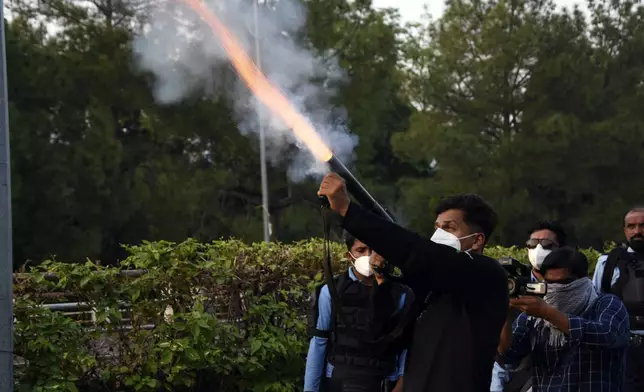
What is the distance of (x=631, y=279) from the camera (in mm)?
7094

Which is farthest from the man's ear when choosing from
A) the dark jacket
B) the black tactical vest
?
the black tactical vest

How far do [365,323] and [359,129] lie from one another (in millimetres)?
23511

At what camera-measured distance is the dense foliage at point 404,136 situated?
2552cm

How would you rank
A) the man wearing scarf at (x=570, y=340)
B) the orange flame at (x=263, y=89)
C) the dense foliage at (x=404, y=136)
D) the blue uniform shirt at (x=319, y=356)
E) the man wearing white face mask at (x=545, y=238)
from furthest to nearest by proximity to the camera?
the dense foliage at (x=404, y=136)
the man wearing white face mask at (x=545, y=238)
the blue uniform shirt at (x=319, y=356)
the man wearing scarf at (x=570, y=340)
the orange flame at (x=263, y=89)

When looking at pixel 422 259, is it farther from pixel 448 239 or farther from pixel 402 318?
pixel 402 318

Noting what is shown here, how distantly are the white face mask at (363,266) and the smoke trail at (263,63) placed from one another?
2.01 ft

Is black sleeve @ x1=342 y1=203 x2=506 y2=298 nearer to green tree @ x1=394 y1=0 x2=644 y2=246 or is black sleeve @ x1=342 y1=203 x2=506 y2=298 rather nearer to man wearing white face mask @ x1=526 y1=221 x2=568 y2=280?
man wearing white face mask @ x1=526 y1=221 x2=568 y2=280

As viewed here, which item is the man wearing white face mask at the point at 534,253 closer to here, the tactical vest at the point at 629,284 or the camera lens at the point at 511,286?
the tactical vest at the point at 629,284

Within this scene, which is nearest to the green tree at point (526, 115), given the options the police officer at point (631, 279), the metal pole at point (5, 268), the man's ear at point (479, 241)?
the police officer at point (631, 279)

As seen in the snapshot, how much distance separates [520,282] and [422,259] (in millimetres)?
1195

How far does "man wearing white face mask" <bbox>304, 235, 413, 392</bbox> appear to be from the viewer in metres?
5.40

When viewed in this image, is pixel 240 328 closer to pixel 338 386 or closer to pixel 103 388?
pixel 103 388

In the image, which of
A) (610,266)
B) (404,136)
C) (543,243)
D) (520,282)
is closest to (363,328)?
(520,282)

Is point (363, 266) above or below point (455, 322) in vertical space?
above
